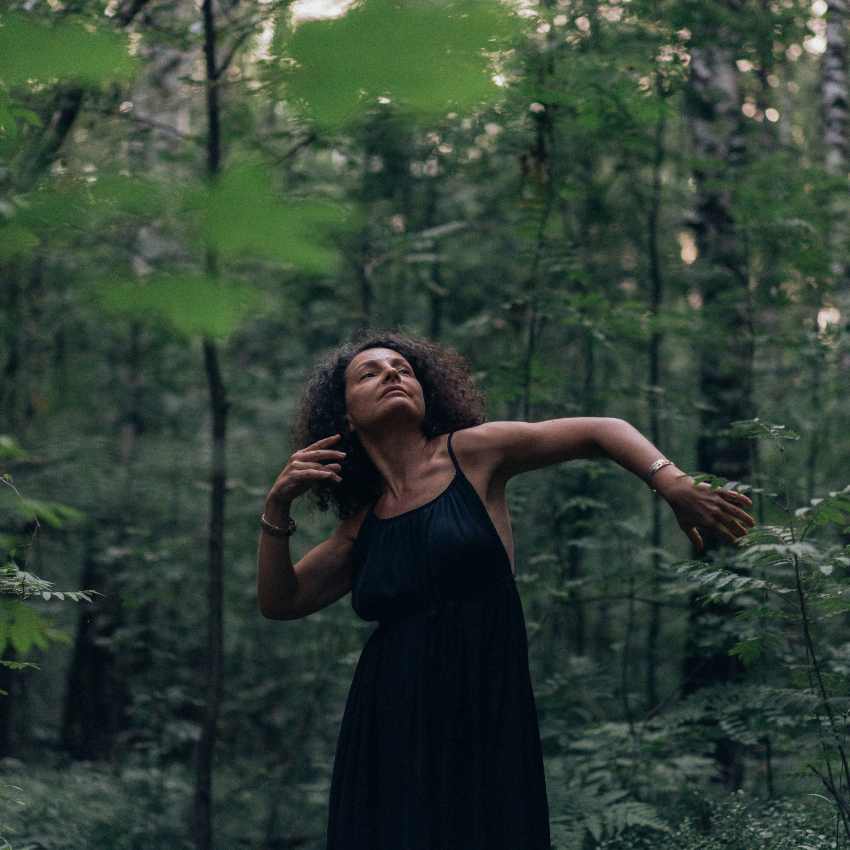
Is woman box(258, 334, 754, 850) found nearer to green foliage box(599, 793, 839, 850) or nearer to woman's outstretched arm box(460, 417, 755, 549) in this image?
woman's outstretched arm box(460, 417, 755, 549)

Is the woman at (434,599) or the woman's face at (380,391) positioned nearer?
the woman at (434,599)

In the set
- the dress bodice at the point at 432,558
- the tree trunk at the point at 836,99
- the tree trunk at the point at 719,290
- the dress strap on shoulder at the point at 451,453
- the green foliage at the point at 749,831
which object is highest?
the tree trunk at the point at 836,99

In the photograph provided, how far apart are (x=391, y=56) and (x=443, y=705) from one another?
1.78 meters

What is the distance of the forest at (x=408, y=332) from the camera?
1013 millimetres

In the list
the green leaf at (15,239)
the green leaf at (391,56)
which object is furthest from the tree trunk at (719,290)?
the green leaf at (15,239)

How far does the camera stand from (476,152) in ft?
22.5

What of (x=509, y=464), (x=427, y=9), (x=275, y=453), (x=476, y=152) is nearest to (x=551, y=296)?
(x=509, y=464)

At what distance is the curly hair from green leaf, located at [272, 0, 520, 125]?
1.63 metres

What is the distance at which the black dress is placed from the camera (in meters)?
2.05

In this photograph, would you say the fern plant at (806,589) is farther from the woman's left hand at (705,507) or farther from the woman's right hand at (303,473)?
the woman's right hand at (303,473)

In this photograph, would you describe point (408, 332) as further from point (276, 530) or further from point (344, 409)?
point (276, 530)

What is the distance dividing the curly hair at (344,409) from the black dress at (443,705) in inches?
13.3

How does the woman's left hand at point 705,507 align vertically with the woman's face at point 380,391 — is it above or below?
below

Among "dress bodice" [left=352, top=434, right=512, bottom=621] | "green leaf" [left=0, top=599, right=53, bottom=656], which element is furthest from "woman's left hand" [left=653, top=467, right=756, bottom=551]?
"green leaf" [left=0, top=599, right=53, bottom=656]
